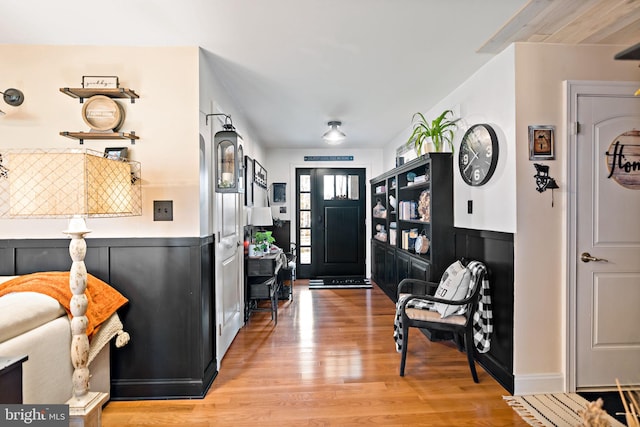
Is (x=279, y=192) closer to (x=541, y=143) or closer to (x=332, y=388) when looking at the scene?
(x=332, y=388)

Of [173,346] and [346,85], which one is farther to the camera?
[346,85]

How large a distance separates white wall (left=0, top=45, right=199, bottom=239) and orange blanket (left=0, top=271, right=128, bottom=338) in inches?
14.7

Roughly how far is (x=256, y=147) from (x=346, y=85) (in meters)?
2.29

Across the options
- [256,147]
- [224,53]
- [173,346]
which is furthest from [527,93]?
[256,147]

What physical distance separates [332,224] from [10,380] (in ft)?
17.2

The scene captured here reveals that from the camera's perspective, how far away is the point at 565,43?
2.28 m

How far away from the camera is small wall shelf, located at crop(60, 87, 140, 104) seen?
2145 mm

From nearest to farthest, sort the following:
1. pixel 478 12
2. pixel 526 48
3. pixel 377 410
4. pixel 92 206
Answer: pixel 92 206, pixel 478 12, pixel 377 410, pixel 526 48

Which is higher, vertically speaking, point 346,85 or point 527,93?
point 346,85

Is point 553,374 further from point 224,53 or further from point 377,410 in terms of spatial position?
point 224,53

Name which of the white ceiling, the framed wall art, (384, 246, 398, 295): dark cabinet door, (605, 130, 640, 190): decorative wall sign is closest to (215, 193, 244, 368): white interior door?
the white ceiling

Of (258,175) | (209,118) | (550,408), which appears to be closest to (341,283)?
(258,175)

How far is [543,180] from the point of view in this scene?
227 centimetres

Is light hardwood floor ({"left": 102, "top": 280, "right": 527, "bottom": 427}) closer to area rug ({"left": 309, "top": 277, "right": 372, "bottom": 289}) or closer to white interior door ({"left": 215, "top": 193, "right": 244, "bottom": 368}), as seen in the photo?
white interior door ({"left": 215, "top": 193, "right": 244, "bottom": 368})
